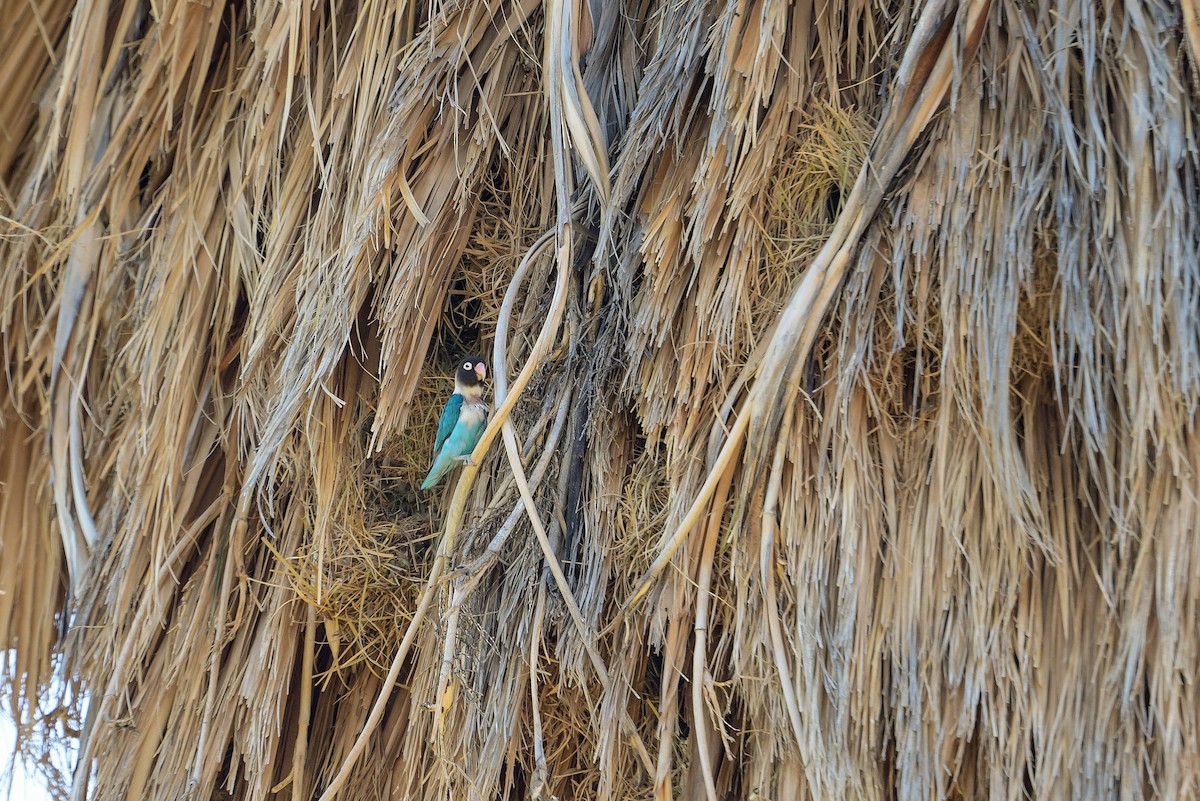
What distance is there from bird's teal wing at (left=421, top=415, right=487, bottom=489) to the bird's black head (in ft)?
0.27

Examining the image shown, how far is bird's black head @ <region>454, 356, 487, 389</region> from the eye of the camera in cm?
233

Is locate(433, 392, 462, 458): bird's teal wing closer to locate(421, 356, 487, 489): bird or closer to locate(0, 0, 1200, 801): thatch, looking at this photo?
locate(421, 356, 487, 489): bird

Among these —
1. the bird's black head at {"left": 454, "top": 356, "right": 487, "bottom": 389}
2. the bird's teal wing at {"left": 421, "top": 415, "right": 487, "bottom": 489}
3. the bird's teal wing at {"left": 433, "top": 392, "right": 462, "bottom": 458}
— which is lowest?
the bird's teal wing at {"left": 421, "top": 415, "right": 487, "bottom": 489}

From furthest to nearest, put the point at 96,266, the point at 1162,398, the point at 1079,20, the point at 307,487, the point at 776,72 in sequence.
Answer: the point at 96,266 → the point at 307,487 → the point at 776,72 → the point at 1079,20 → the point at 1162,398

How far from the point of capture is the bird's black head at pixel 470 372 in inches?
91.9

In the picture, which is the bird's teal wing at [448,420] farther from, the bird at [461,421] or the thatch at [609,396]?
the thatch at [609,396]

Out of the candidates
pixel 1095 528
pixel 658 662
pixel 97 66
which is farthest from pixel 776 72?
pixel 97 66

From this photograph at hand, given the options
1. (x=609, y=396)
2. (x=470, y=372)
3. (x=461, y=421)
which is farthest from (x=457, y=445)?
(x=609, y=396)

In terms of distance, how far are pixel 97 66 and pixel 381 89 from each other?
65 cm

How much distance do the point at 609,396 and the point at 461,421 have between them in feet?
1.45

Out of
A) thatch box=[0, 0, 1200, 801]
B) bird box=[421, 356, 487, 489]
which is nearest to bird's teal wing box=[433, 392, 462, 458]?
bird box=[421, 356, 487, 489]

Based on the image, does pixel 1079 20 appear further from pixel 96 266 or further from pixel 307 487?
pixel 96 266

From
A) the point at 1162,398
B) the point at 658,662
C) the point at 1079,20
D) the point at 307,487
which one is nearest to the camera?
the point at 1162,398

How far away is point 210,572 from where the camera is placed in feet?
7.20
